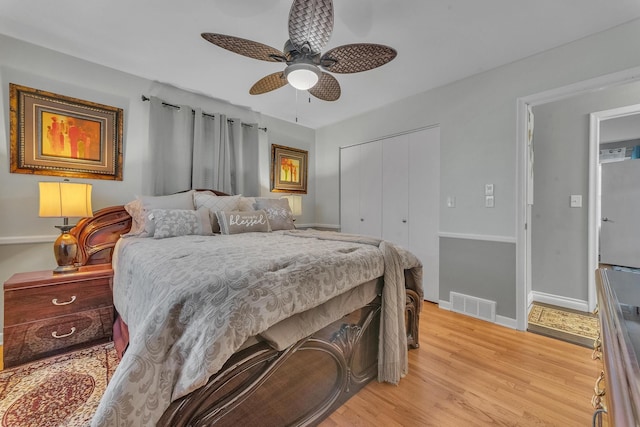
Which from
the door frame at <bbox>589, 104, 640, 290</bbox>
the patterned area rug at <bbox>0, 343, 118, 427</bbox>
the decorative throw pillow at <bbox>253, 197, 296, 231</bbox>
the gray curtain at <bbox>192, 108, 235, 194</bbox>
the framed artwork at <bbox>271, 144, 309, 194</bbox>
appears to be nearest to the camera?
the patterned area rug at <bbox>0, 343, 118, 427</bbox>

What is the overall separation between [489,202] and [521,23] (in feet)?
4.91

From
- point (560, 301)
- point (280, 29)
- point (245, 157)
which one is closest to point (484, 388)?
point (560, 301)

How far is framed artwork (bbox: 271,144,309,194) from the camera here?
3.97 meters

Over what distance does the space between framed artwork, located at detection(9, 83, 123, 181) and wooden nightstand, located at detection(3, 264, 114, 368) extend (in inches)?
37.0

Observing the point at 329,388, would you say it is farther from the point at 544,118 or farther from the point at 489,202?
the point at 544,118

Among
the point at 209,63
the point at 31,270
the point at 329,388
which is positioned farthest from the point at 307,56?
the point at 31,270

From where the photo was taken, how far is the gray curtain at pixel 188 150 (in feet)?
9.29

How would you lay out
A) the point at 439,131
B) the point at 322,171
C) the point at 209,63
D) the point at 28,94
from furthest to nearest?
the point at 322,171 < the point at 439,131 < the point at 209,63 < the point at 28,94

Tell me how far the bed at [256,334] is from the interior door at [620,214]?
15.8 ft

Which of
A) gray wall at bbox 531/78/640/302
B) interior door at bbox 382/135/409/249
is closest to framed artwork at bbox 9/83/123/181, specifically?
interior door at bbox 382/135/409/249

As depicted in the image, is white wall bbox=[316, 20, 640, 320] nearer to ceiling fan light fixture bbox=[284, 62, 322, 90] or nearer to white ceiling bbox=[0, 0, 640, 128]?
white ceiling bbox=[0, 0, 640, 128]

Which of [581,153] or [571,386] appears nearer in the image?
[571,386]

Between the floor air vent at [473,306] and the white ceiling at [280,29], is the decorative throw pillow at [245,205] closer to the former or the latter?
the white ceiling at [280,29]

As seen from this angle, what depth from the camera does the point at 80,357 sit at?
76.2 inches
